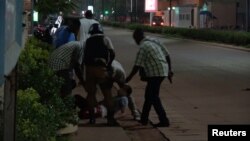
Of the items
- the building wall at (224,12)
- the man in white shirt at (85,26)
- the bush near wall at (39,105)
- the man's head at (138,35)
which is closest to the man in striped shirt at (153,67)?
the man's head at (138,35)

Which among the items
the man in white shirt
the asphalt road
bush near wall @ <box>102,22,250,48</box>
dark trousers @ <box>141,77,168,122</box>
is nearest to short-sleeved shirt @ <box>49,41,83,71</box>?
dark trousers @ <box>141,77,168,122</box>

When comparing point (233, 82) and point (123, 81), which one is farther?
point (233, 82)

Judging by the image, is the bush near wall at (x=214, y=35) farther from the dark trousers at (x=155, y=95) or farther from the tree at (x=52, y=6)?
the dark trousers at (x=155, y=95)

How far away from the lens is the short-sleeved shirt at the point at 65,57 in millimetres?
8781

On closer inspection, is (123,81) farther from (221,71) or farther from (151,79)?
(221,71)

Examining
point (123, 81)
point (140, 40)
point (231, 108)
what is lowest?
Result: point (231, 108)

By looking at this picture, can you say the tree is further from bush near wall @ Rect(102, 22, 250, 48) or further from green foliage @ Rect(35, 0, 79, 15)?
bush near wall @ Rect(102, 22, 250, 48)

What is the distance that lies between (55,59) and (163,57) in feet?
5.71

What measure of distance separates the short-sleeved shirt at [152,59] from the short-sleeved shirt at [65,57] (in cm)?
102

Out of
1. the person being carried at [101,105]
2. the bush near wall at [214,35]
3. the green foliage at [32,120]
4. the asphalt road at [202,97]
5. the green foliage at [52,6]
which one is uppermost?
the green foliage at [52,6]

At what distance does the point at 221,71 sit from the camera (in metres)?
20.2

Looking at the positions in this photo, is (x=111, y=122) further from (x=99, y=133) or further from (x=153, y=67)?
(x=153, y=67)

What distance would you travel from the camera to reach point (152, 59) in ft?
29.0

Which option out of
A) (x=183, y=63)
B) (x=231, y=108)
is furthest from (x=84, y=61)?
(x=183, y=63)
